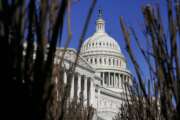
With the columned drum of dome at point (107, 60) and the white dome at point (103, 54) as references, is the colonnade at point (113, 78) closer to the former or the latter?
the columned drum of dome at point (107, 60)

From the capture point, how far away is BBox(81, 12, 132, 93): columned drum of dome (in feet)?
367

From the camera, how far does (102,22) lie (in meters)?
133

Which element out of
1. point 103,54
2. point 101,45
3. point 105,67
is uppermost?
point 101,45

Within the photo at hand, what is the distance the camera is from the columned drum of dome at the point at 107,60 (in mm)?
111875

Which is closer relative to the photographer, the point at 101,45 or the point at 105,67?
the point at 105,67

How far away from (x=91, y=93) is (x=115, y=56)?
3927cm

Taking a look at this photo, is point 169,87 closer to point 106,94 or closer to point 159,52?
point 159,52

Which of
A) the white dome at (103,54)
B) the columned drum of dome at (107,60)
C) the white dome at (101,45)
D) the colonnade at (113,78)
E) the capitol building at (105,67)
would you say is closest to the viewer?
the capitol building at (105,67)

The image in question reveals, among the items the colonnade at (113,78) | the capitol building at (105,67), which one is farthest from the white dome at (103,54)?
the colonnade at (113,78)

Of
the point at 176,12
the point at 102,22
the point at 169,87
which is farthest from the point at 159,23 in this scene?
the point at 102,22

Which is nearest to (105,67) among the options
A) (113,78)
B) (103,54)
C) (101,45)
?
(113,78)

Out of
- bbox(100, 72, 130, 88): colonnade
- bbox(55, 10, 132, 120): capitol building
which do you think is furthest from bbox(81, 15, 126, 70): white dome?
bbox(100, 72, 130, 88): colonnade

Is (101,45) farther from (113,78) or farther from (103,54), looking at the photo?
(113,78)

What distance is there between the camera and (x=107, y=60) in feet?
379
